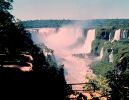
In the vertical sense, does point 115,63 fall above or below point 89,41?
below

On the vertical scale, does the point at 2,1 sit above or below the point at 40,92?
above

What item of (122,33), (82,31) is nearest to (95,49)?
(122,33)

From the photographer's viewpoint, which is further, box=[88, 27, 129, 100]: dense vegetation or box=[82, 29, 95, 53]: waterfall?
box=[82, 29, 95, 53]: waterfall

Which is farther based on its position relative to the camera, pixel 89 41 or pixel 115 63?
pixel 89 41

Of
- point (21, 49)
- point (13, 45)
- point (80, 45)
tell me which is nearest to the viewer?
point (13, 45)

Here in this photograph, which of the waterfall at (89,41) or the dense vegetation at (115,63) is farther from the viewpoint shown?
the waterfall at (89,41)

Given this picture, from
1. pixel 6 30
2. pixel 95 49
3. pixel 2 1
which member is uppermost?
pixel 2 1

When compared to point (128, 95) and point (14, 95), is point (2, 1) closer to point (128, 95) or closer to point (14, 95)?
point (14, 95)

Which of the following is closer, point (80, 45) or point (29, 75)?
point (29, 75)

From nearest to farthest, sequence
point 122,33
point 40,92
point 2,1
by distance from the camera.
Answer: point 40,92
point 2,1
point 122,33

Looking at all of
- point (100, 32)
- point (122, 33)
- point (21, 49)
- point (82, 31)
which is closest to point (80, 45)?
point (82, 31)
